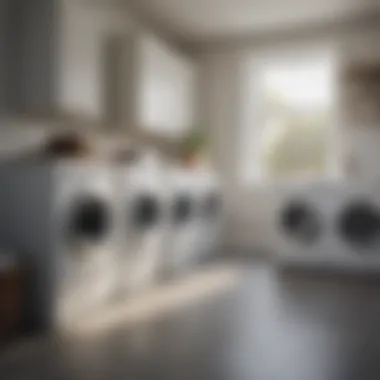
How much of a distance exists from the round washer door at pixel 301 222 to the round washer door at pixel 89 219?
172 centimetres

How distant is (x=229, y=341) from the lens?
7.99ft

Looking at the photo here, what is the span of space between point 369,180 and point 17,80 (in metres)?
2.66

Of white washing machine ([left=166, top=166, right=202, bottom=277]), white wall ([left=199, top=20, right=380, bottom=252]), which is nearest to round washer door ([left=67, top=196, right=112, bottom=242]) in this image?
white washing machine ([left=166, top=166, right=202, bottom=277])

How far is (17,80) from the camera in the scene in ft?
10.8

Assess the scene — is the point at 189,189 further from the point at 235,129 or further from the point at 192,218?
the point at 235,129

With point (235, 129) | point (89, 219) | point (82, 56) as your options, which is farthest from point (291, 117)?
point (89, 219)

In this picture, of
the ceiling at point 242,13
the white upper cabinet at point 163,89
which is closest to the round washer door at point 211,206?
the white upper cabinet at point 163,89

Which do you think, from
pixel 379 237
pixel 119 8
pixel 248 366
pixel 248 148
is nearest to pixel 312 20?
pixel 248 148

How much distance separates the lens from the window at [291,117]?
5.02m

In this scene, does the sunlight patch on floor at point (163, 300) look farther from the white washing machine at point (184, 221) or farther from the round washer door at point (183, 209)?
the round washer door at point (183, 209)

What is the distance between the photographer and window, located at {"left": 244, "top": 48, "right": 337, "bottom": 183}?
502 cm

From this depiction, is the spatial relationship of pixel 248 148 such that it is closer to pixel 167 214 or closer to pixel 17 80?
pixel 167 214

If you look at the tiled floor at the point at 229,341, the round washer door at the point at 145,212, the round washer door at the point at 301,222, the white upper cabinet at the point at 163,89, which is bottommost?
the tiled floor at the point at 229,341

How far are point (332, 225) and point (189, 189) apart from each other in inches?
47.6
